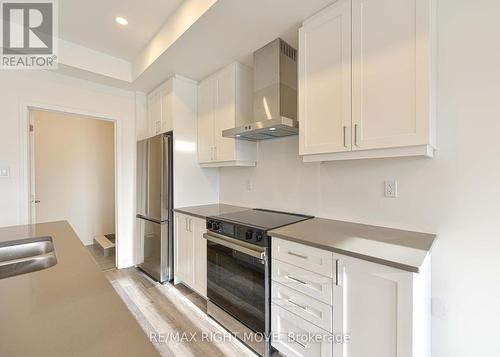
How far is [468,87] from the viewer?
1.34m

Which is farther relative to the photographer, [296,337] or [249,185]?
[249,185]

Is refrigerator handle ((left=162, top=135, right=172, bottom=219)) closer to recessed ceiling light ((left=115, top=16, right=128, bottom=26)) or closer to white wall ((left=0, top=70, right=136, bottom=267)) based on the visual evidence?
white wall ((left=0, top=70, right=136, bottom=267))

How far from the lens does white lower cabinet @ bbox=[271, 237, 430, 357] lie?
107 cm

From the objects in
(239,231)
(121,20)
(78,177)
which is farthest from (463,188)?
(78,177)

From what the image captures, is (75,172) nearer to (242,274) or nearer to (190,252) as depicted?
(190,252)

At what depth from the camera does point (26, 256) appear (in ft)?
4.76

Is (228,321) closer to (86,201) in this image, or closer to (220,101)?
(220,101)

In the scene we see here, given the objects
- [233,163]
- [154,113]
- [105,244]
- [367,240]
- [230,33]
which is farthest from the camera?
[105,244]

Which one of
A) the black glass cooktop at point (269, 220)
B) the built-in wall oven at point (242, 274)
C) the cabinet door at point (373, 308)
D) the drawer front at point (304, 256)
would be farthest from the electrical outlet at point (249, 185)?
the cabinet door at point (373, 308)

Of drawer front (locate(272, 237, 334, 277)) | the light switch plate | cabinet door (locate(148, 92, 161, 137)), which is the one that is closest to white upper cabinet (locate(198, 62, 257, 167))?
cabinet door (locate(148, 92, 161, 137))

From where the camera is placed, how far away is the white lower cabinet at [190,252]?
2308mm

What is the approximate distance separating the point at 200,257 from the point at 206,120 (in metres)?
1.59

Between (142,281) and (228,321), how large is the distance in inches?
59.0

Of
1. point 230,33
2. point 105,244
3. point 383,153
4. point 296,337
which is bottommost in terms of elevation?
point 105,244
